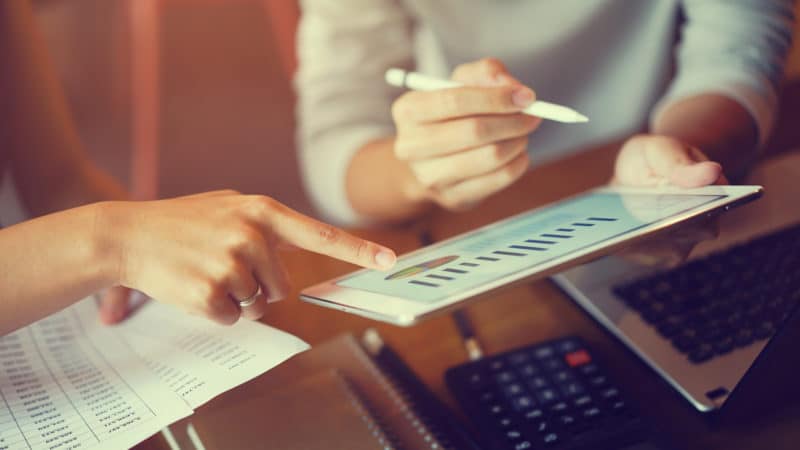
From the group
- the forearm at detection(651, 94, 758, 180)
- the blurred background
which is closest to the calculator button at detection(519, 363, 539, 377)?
the forearm at detection(651, 94, 758, 180)

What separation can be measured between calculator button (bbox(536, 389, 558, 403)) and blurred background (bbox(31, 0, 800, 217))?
5.31 feet

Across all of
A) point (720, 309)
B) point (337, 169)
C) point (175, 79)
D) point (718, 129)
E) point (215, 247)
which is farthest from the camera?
point (175, 79)

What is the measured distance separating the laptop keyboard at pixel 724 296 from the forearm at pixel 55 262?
404 mm

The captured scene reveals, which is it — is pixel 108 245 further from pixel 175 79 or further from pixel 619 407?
pixel 175 79

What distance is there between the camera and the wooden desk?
0.46m

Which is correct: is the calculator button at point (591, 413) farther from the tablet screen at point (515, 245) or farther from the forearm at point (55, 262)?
the forearm at point (55, 262)

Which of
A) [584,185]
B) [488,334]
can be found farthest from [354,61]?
[488,334]

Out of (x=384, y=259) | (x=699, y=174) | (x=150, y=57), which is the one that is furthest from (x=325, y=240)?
(x=150, y=57)

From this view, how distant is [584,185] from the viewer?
81 cm

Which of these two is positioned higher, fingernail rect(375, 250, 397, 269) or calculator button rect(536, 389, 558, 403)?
fingernail rect(375, 250, 397, 269)

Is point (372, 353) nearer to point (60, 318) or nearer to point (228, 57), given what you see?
point (60, 318)

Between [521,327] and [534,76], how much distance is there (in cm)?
47

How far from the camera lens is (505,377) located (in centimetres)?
52

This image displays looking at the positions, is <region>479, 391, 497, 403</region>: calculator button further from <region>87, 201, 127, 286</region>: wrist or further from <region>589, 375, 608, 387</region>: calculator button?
<region>87, 201, 127, 286</region>: wrist
